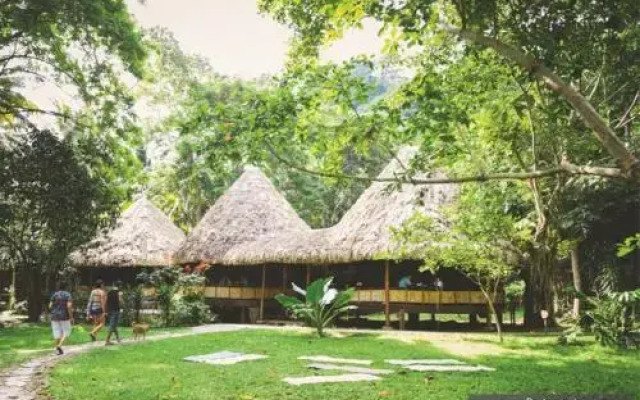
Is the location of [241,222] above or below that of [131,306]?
above

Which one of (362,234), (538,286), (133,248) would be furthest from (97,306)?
(538,286)

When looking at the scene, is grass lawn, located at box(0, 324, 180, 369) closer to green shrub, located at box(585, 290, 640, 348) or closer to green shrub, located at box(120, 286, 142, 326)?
green shrub, located at box(120, 286, 142, 326)

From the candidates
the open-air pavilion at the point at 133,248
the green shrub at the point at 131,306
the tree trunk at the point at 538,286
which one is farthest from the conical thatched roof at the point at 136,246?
the tree trunk at the point at 538,286

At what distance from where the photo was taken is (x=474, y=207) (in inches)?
468

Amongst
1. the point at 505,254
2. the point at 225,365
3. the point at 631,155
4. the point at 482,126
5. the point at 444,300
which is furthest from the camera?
the point at 444,300

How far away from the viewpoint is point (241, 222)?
20.3 metres

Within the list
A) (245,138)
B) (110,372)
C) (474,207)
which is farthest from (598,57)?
(110,372)

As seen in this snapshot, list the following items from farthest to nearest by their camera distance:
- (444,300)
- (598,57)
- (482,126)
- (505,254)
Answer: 1. (444,300)
2. (505,254)
3. (482,126)
4. (598,57)

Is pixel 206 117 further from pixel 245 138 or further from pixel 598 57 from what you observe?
pixel 598 57

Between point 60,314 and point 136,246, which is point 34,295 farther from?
point 60,314

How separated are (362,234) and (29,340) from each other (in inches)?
316

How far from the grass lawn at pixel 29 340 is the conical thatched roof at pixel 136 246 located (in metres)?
3.79

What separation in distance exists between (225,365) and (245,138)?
3677 millimetres

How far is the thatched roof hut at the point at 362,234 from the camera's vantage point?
50.2 ft
